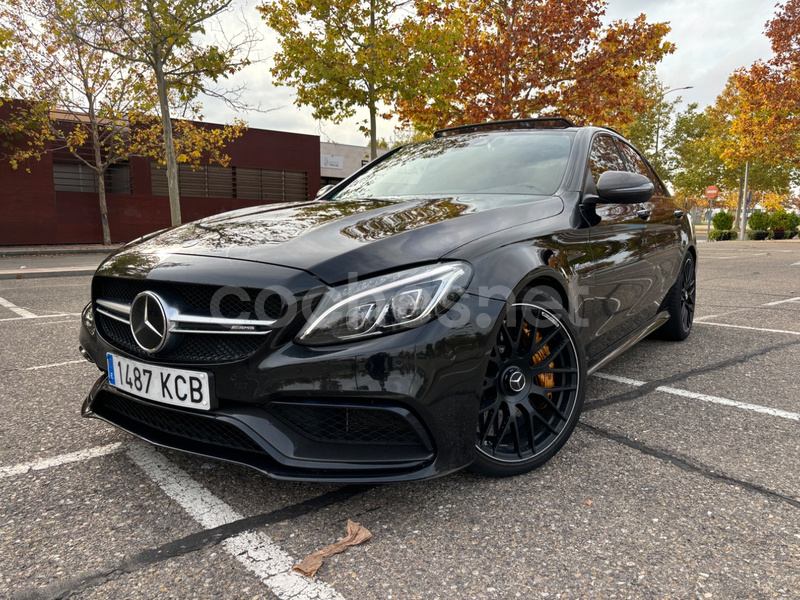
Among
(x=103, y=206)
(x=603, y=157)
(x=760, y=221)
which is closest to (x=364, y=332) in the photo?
(x=603, y=157)

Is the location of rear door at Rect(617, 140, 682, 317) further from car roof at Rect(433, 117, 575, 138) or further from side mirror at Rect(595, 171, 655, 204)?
side mirror at Rect(595, 171, 655, 204)

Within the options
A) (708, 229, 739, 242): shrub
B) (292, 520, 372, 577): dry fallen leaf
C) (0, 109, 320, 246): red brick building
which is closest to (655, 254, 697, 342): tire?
(292, 520, 372, 577): dry fallen leaf

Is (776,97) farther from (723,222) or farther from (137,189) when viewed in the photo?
(137,189)

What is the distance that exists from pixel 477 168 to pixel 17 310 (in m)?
5.67

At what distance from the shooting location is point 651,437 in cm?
257

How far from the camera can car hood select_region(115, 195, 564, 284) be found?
188 cm

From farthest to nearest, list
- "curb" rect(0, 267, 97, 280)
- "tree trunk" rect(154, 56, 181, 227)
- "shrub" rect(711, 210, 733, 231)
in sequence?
"shrub" rect(711, 210, 733, 231) → "tree trunk" rect(154, 56, 181, 227) → "curb" rect(0, 267, 97, 280)

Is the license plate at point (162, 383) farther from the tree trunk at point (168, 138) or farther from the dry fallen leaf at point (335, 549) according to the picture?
the tree trunk at point (168, 138)

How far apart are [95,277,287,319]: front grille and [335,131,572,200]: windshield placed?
51.2 inches

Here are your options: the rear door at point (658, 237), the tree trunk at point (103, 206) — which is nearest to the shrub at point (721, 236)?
the tree trunk at point (103, 206)

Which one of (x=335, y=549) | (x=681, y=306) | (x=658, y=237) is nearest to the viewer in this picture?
(x=335, y=549)

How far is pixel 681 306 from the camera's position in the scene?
4387 mm

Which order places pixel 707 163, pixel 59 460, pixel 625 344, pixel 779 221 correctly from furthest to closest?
pixel 707 163
pixel 779 221
pixel 625 344
pixel 59 460

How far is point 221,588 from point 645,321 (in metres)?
2.99
